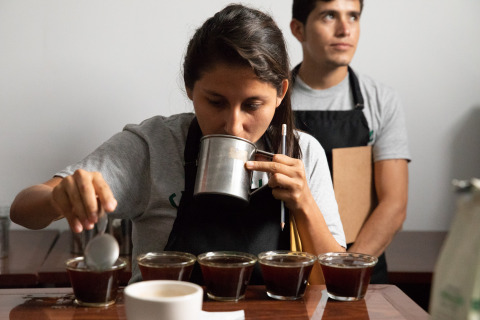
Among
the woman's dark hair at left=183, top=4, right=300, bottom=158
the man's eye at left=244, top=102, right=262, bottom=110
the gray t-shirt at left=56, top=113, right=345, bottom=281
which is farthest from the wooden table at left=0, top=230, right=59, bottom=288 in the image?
the man's eye at left=244, top=102, right=262, bottom=110

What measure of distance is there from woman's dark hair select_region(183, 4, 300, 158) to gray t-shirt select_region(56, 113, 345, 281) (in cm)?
15

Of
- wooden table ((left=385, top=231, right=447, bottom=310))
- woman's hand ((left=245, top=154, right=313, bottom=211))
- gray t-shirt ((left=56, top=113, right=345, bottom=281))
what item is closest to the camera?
woman's hand ((left=245, top=154, right=313, bottom=211))

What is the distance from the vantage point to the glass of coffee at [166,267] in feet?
4.00

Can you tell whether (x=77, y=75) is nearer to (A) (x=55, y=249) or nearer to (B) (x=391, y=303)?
(A) (x=55, y=249)

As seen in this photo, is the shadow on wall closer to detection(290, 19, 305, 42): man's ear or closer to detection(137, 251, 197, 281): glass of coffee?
detection(290, 19, 305, 42): man's ear

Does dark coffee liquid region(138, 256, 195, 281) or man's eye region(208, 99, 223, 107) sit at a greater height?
man's eye region(208, 99, 223, 107)

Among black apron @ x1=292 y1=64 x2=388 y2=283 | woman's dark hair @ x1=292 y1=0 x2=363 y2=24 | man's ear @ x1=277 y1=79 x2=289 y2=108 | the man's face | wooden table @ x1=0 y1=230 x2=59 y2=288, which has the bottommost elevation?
wooden table @ x1=0 y1=230 x2=59 y2=288

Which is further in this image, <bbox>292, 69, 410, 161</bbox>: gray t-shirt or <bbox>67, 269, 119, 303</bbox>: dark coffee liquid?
<bbox>292, 69, 410, 161</bbox>: gray t-shirt

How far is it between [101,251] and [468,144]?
2226mm

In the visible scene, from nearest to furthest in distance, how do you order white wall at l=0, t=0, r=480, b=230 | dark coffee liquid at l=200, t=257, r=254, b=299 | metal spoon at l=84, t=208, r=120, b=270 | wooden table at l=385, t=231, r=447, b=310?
metal spoon at l=84, t=208, r=120, b=270
dark coffee liquid at l=200, t=257, r=254, b=299
wooden table at l=385, t=231, r=447, b=310
white wall at l=0, t=0, r=480, b=230

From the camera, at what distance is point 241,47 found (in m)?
1.53

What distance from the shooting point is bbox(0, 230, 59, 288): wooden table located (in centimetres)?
209

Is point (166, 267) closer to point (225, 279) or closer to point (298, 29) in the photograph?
point (225, 279)

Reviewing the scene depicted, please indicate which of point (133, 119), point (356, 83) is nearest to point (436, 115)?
point (356, 83)
